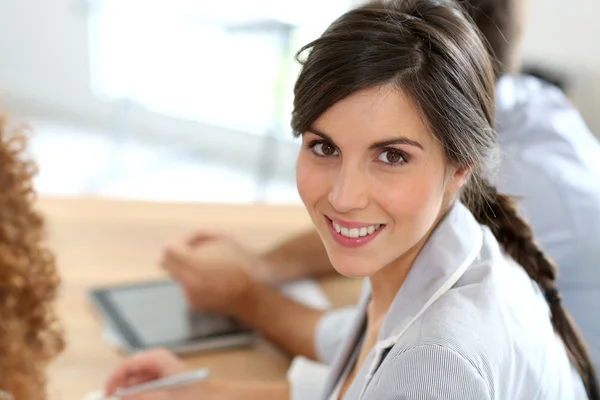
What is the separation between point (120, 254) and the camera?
1.38 meters

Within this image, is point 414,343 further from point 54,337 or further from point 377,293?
point 54,337

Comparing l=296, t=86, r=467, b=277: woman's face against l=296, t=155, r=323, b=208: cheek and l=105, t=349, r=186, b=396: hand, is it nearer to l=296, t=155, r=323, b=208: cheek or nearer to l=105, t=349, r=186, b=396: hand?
l=296, t=155, r=323, b=208: cheek

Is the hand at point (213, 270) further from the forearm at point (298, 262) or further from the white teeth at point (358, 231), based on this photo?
the white teeth at point (358, 231)

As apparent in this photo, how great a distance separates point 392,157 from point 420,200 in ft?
0.15

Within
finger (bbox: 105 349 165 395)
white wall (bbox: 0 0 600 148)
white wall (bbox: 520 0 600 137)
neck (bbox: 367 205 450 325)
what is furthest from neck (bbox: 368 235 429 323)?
white wall (bbox: 0 0 600 148)

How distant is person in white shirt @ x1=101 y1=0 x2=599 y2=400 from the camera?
2.04ft

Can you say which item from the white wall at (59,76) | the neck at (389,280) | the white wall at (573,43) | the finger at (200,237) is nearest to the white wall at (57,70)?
the white wall at (59,76)

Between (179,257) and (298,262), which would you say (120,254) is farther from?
(298,262)

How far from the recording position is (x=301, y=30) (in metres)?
3.25

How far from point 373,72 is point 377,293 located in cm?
27

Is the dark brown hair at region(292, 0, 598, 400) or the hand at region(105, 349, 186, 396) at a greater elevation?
the dark brown hair at region(292, 0, 598, 400)

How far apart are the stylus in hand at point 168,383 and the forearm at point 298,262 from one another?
0.35 m

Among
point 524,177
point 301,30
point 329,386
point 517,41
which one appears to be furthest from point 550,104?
point 301,30

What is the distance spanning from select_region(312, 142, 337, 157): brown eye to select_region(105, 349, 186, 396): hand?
458mm
